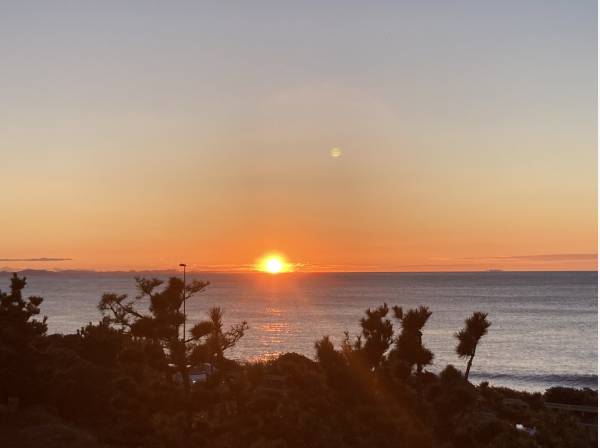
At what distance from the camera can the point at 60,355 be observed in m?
35.0

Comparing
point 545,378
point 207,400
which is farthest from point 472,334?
point 545,378

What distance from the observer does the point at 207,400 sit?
26.1 m

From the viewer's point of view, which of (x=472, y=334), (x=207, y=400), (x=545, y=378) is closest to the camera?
(x=207, y=400)

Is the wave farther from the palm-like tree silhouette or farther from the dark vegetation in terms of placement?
the dark vegetation

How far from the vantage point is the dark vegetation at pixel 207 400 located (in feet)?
83.9

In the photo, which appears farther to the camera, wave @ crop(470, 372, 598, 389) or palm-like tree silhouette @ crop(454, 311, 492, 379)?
wave @ crop(470, 372, 598, 389)

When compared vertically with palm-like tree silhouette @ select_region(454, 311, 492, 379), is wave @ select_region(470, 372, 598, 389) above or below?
below

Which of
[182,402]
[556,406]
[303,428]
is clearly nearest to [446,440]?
[303,428]

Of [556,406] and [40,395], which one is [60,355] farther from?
[556,406]

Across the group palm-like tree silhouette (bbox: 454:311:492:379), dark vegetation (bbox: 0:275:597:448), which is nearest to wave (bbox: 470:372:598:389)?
palm-like tree silhouette (bbox: 454:311:492:379)

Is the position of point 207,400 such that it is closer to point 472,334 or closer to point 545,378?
point 472,334

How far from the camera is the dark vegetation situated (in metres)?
25.6

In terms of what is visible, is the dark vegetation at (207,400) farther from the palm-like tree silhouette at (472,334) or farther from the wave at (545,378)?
the wave at (545,378)

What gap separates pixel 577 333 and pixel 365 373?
114293 mm
